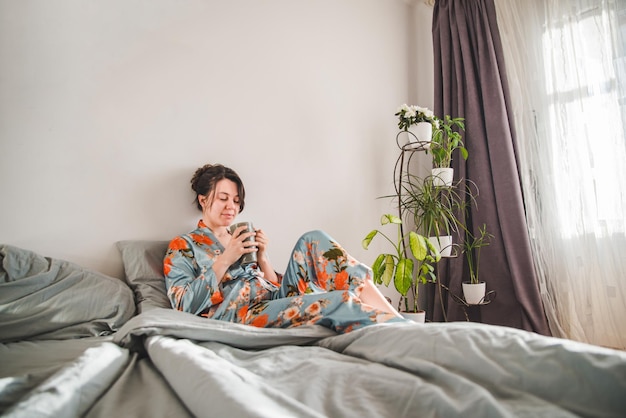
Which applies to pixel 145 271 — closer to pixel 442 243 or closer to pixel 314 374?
pixel 314 374

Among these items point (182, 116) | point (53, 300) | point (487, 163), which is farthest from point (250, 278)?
point (487, 163)

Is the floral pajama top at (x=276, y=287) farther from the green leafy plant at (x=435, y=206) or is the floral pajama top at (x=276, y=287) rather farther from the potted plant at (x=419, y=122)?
the potted plant at (x=419, y=122)

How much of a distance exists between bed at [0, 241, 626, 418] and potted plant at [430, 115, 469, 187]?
1.75m

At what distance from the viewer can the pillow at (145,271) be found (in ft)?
5.10

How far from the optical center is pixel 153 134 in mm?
1866

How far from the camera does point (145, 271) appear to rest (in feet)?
5.33

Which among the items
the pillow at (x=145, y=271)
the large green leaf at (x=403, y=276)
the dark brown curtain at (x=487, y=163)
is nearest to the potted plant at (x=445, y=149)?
the dark brown curtain at (x=487, y=163)

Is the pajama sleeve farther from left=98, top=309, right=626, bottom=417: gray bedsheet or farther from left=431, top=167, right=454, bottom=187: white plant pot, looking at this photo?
left=431, top=167, right=454, bottom=187: white plant pot

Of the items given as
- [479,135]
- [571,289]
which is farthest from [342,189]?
[571,289]

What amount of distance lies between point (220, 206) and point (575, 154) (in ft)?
6.53

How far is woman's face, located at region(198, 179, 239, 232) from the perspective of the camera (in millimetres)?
1820

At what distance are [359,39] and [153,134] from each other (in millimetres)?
1690

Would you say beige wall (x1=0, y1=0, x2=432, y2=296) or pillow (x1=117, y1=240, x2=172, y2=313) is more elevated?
beige wall (x1=0, y1=0, x2=432, y2=296)

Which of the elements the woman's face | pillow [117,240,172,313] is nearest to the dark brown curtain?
the woman's face
